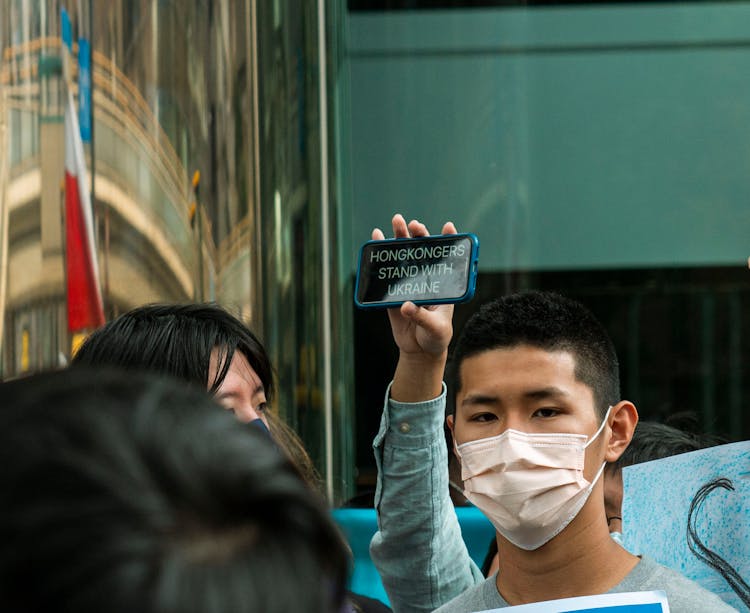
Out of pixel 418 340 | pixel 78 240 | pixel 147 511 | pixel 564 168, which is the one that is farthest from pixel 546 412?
pixel 564 168

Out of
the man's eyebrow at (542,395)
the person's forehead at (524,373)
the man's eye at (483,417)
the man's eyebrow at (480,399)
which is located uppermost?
the person's forehead at (524,373)

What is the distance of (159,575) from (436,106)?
5157 millimetres

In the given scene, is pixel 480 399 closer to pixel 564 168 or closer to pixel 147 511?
pixel 147 511

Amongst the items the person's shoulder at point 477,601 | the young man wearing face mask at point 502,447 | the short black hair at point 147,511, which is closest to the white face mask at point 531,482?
the young man wearing face mask at point 502,447

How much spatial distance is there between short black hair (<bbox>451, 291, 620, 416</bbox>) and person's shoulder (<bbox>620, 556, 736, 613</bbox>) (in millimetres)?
390

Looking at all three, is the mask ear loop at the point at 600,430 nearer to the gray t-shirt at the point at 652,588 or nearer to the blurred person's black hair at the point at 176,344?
the gray t-shirt at the point at 652,588

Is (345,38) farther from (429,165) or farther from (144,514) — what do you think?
(144,514)

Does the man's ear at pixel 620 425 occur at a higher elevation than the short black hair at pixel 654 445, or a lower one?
higher

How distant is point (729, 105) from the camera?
5594mm

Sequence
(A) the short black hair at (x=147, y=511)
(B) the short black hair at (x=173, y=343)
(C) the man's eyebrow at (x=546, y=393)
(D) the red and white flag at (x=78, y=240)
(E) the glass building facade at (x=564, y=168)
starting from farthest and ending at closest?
(E) the glass building facade at (x=564, y=168) < (D) the red and white flag at (x=78, y=240) < (C) the man's eyebrow at (x=546, y=393) < (B) the short black hair at (x=173, y=343) < (A) the short black hair at (x=147, y=511)

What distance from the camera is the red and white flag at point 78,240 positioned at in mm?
3615

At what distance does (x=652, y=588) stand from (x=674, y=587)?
0.04 m

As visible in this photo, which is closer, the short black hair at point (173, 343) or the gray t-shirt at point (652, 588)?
the gray t-shirt at point (652, 588)

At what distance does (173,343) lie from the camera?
1.92 metres
